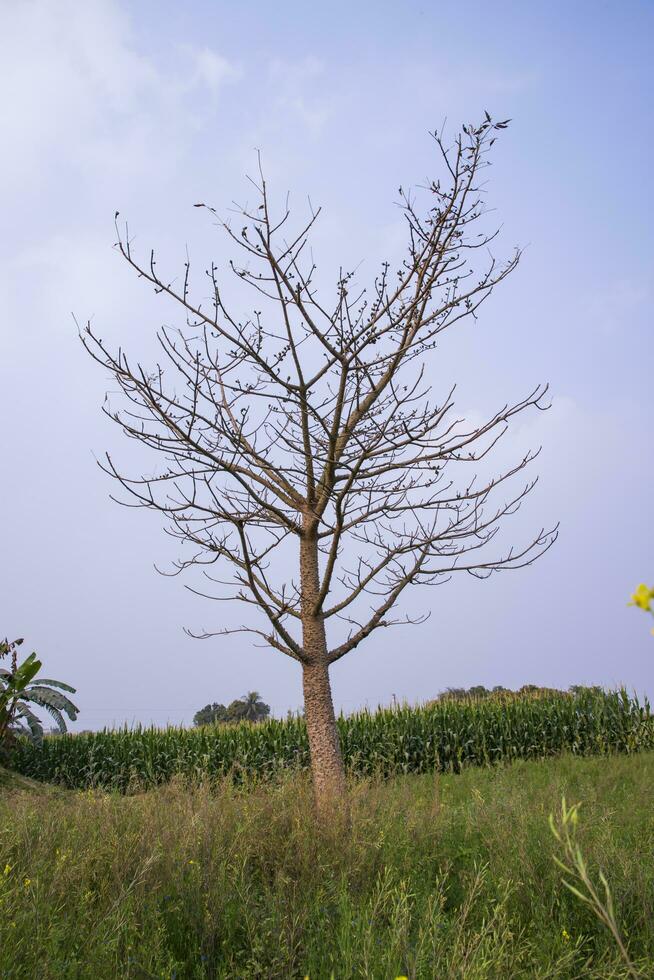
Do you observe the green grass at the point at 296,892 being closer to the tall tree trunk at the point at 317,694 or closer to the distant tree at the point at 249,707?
the tall tree trunk at the point at 317,694

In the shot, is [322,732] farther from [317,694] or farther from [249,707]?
[249,707]

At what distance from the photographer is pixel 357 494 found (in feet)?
29.1

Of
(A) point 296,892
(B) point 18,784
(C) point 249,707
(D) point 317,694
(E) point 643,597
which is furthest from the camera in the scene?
(C) point 249,707

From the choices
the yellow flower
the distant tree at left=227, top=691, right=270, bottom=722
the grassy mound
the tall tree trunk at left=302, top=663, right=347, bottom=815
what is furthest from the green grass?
the distant tree at left=227, top=691, right=270, bottom=722

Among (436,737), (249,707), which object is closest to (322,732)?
(436,737)

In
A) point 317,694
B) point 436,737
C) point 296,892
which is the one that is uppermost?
point 317,694

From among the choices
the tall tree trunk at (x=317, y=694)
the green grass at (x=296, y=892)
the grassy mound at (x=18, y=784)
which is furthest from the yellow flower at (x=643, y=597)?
the grassy mound at (x=18, y=784)

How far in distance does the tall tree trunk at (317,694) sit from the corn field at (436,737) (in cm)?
919

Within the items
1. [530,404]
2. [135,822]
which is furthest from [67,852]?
[530,404]

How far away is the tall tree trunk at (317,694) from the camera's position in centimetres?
805

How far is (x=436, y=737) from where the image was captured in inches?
701

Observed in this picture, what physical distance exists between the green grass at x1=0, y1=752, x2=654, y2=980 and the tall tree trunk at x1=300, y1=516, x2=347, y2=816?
92 cm

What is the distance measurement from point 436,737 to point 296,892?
13.6m

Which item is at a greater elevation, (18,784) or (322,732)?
(322,732)
